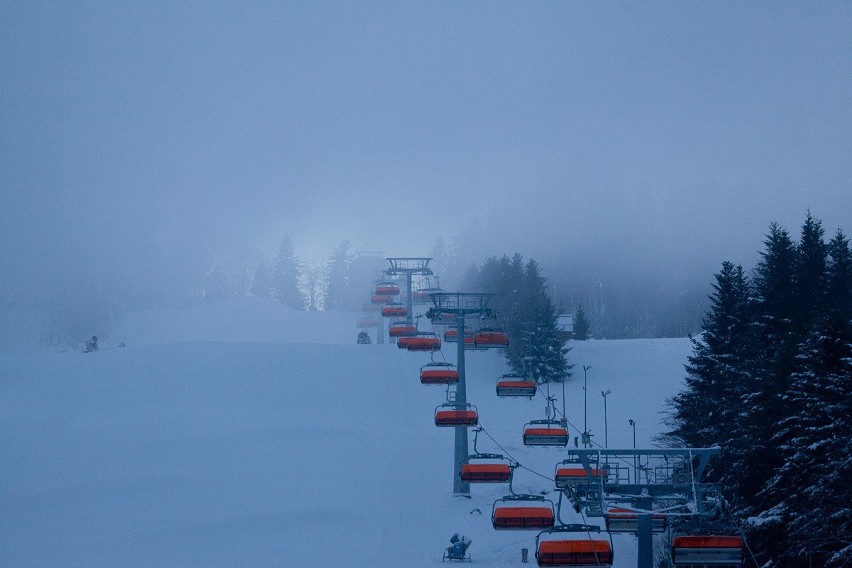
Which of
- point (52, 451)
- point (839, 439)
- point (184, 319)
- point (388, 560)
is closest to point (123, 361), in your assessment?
point (52, 451)

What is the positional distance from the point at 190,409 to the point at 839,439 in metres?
34.9

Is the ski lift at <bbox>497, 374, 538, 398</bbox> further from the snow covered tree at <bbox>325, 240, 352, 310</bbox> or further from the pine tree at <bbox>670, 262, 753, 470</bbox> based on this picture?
the snow covered tree at <bbox>325, 240, 352, 310</bbox>

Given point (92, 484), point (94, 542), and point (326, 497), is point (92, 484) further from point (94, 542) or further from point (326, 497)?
point (326, 497)

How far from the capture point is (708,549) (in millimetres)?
13633

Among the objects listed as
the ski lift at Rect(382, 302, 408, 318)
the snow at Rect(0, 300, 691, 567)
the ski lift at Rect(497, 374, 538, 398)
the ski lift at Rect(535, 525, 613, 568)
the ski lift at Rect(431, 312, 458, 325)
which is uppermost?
the ski lift at Rect(382, 302, 408, 318)

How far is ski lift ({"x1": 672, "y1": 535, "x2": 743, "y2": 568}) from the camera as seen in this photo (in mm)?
13570

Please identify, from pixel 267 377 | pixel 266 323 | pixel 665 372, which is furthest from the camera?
pixel 266 323

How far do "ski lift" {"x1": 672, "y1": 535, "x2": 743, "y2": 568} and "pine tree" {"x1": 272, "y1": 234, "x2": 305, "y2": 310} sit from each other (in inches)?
4196

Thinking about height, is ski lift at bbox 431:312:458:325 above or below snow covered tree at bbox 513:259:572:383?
above

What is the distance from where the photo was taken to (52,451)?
117 ft

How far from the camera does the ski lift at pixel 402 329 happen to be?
35825 mm

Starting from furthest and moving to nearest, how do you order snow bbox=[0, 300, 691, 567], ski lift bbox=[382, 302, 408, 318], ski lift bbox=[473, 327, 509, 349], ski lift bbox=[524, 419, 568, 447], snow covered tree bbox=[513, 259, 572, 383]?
1. snow covered tree bbox=[513, 259, 572, 383]
2. ski lift bbox=[382, 302, 408, 318]
3. ski lift bbox=[473, 327, 509, 349]
4. snow bbox=[0, 300, 691, 567]
5. ski lift bbox=[524, 419, 568, 447]

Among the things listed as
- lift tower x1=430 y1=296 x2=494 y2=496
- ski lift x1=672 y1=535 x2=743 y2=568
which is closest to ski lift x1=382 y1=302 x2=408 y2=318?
lift tower x1=430 y1=296 x2=494 y2=496

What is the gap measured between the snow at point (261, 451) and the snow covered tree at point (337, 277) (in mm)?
54381
